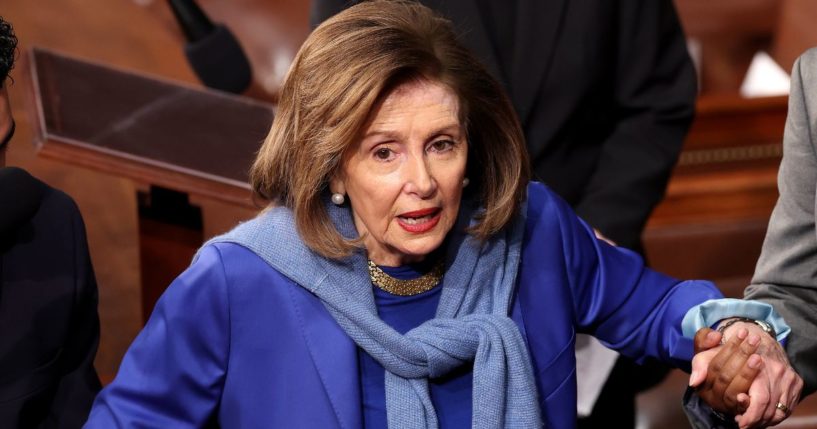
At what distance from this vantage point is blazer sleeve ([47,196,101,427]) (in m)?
2.14

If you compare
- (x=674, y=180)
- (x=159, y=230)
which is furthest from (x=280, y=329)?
(x=674, y=180)

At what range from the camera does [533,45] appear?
9.33 feet

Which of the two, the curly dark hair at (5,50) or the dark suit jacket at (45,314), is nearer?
the curly dark hair at (5,50)

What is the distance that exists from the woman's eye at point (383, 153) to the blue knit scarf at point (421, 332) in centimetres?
13

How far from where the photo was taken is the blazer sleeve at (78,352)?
214 centimetres

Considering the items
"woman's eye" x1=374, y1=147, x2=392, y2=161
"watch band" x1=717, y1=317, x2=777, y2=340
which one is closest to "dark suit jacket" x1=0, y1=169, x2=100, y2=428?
"woman's eye" x1=374, y1=147, x2=392, y2=161

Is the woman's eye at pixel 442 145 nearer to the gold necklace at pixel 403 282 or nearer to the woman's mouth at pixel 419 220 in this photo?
the woman's mouth at pixel 419 220

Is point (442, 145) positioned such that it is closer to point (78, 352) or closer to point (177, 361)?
point (177, 361)

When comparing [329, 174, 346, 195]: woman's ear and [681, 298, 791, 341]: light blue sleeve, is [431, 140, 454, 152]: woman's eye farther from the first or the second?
[681, 298, 791, 341]: light blue sleeve

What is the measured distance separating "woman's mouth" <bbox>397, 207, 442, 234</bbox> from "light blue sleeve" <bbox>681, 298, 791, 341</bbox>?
0.47 m

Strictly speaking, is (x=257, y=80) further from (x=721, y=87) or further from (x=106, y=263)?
(x=721, y=87)

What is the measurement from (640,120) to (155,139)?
3.55 feet

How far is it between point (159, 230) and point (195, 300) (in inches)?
49.2

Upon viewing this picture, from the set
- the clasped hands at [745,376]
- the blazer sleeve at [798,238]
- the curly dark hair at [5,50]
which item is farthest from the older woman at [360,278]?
the curly dark hair at [5,50]
